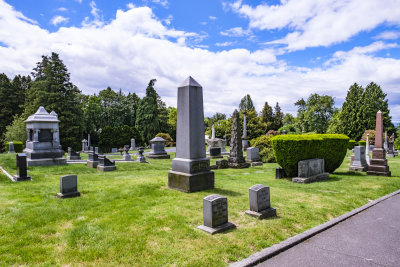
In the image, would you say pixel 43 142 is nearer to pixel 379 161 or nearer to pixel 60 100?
pixel 379 161

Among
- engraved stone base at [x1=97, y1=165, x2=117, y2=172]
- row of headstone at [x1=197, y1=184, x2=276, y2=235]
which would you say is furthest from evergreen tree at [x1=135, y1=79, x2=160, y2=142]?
row of headstone at [x1=197, y1=184, x2=276, y2=235]

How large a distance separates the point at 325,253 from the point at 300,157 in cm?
675

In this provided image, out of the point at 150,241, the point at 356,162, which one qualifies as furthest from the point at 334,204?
the point at 356,162

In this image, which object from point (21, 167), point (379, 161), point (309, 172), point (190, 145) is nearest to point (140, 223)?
point (190, 145)

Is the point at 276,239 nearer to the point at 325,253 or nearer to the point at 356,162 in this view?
the point at 325,253

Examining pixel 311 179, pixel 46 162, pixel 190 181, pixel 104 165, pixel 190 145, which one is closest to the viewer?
pixel 190 181

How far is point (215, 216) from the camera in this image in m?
4.98

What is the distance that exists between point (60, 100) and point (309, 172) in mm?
34773

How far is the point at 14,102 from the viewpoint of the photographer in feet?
138

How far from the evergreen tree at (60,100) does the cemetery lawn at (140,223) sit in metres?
27.6

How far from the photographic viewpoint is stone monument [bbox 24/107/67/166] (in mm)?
13805

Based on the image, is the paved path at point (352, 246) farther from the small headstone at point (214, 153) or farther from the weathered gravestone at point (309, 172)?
the small headstone at point (214, 153)

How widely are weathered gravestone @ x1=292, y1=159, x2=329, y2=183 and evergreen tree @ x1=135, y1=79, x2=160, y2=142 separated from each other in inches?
1423

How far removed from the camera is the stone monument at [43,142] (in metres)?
13.8
